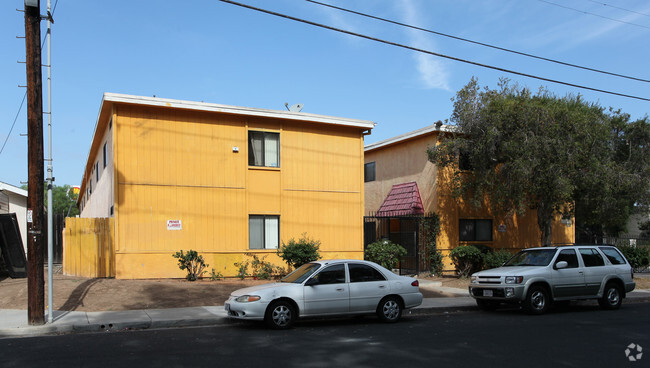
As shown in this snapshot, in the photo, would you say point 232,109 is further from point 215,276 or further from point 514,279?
point 514,279

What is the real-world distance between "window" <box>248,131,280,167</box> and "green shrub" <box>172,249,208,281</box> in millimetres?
3906

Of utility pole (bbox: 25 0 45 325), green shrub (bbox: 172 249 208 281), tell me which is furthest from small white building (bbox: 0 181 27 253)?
utility pole (bbox: 25 0 45 325)

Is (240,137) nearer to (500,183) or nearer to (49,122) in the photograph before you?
(49,122)

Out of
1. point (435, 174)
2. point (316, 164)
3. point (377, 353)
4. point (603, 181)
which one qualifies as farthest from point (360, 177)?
A: point (377, 353)

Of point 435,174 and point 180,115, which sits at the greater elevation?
point 180,115

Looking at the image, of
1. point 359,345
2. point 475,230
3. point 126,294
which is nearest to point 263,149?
point 126,294

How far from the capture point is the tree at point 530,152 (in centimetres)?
1844

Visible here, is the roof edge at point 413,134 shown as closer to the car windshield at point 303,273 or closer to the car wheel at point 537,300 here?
the car wheel at point 537,300

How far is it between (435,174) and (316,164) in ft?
18.5

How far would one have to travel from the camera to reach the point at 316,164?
1997cm

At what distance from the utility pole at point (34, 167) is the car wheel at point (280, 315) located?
15.3 feet

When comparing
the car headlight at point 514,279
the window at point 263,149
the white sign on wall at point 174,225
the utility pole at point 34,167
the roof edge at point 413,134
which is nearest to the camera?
the utility pole at point 34,167

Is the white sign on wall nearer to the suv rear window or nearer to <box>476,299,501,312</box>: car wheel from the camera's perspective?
<box>476,299,501,312</box>: car wheel

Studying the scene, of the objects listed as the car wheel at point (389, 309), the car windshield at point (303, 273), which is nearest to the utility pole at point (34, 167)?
the car windshield at point (303, 273)
